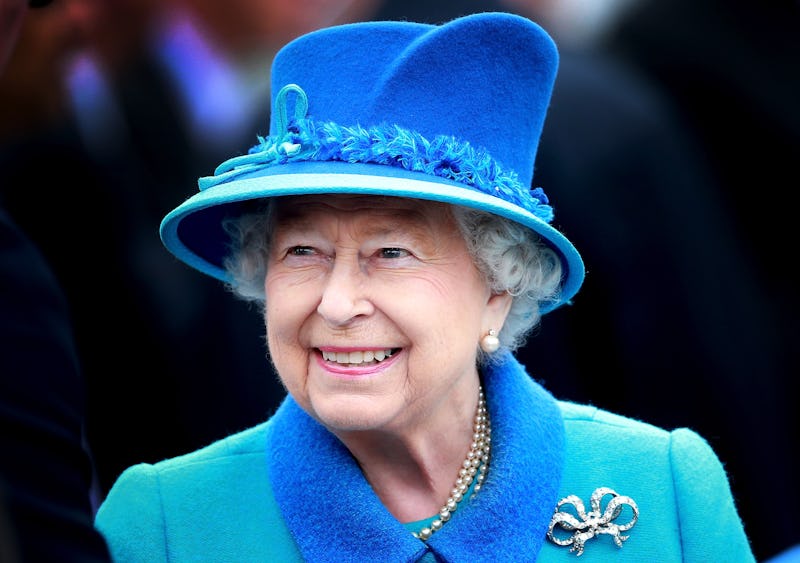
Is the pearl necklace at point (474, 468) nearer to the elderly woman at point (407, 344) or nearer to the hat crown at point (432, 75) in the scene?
the elderly woman at point (407, 344)

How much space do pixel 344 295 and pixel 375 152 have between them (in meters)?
0.34

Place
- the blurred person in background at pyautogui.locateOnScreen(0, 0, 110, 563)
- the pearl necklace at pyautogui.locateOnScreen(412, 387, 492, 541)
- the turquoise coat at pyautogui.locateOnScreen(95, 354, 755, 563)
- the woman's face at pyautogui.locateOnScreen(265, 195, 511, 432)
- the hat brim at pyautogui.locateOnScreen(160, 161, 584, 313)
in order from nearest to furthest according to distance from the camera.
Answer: the blurred person in background at pyautogui.locateOnScreen(0, 0, 110, 563) < the hat brim at pyautogui.locateOnScreen(160, 161, 584, 313) < the woman's face at pyautogui.locateOnScreen(265, 195, 511, 432) < the turquoise coat at pyautogui.locateOnScreen(95, 354, 755, 563) < the pearl necklace at pyautogui.locateOnScreen(412, 387, 492, 541)

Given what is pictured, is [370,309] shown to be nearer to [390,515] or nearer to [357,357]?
[357,357]

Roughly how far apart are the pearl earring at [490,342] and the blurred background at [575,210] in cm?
84

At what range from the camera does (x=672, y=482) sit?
10.1 ft

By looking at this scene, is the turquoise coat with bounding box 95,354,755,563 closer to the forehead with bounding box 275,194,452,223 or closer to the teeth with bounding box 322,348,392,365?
the teeth with bounding box 322,348,392,365

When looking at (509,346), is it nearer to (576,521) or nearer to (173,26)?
(576,521)

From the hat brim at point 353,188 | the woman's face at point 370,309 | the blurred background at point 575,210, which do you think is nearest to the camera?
the hat brim at point 353,188

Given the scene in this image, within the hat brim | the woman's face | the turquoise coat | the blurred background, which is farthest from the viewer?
the blurred background

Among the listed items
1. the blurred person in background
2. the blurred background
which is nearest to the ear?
the blurred background

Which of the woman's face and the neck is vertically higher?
the woman's face

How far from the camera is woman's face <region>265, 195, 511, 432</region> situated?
276 cm

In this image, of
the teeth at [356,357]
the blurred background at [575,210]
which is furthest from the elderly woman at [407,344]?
the blurred background at [575,210]

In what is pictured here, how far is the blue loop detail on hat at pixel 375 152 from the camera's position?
8.70 ft
